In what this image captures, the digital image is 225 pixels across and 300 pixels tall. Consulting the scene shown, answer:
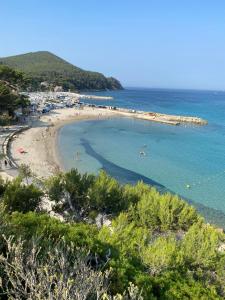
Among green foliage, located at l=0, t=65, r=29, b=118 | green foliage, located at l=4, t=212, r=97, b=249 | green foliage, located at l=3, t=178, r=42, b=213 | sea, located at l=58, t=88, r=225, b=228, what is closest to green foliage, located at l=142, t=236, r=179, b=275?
green foliage, located at l=4, t=212, r=97, b=249

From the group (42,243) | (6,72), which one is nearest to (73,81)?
(6,72)

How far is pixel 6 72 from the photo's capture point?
226ft

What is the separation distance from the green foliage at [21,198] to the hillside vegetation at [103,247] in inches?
1.9

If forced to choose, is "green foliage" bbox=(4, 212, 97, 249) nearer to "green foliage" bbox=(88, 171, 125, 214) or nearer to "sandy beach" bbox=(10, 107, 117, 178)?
"green foliage" bbox=(88, 171, 125, 214)

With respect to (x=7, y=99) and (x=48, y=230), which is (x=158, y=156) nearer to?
(x=7, y=99)

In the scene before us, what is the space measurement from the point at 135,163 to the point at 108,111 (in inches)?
1926

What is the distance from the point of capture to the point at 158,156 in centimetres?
4681

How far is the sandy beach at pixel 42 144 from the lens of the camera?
36.5 metres

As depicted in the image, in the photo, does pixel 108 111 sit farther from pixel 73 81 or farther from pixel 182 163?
pixel 73 81

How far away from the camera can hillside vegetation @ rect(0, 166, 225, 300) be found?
6.41 meters

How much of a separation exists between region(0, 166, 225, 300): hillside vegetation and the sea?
9.12 m

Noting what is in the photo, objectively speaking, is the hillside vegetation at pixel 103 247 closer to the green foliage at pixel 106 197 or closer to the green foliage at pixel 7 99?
the green foliage at pixel 106 197

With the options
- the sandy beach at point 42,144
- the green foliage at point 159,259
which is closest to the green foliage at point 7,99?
the sandy beach at point 42,144

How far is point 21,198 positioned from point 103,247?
26.9 feet
